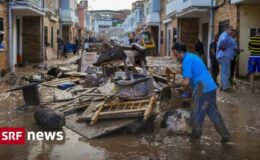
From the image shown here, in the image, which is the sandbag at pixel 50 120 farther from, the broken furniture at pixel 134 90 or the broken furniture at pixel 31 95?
the broken furniture at pixel 31 95

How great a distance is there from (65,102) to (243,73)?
28.8 ft

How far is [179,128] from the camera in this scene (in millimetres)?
7852

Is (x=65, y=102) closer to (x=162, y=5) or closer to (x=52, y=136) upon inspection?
(x=52, y=136)

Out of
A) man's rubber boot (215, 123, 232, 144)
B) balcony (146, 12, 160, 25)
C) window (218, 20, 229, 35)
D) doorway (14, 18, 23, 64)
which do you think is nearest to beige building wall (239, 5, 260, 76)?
window (218, 20, 229, 35)

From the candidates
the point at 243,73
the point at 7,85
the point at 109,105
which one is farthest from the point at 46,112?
the point at 243,73

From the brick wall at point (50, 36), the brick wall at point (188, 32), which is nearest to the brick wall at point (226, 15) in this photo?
the brick wall at point (188, 32)

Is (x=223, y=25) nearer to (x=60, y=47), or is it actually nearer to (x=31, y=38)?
(x=31, y=38)

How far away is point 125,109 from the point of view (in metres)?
8.64

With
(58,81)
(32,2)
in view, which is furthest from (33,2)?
(58,81)

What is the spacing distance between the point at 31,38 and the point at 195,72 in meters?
22.5

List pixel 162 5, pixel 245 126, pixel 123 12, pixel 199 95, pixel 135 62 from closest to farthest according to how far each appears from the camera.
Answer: pixel 199 95 < pixel 245 126 < pixel 135 62 < pixel 162 5 < pixel 123 12

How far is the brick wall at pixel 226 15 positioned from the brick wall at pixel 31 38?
11.9m

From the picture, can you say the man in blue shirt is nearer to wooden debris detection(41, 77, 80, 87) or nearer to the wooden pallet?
the wooden pallet

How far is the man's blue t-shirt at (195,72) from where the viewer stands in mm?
7078
